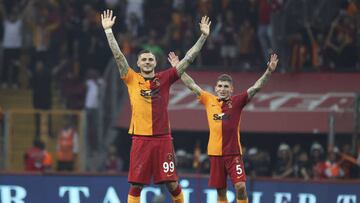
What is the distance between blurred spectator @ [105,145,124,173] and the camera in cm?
3072

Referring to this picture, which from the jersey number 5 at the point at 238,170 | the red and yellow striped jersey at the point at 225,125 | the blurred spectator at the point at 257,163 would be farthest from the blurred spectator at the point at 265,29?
the jersey number 5 at the point at 238,170

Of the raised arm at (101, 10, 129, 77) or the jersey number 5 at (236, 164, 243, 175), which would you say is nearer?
the raised arm at (101, 10, 129, 77)

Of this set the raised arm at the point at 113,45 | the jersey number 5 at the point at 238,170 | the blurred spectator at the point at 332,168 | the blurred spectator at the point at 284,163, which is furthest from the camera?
the blurred spectator at the point at 284,163

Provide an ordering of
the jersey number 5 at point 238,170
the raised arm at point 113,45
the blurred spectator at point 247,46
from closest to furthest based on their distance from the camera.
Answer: the raised arm at point 113,45
the jersey number 5 at point 238,170
the blurred spectator at point 247,46

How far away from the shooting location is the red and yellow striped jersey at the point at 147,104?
20.5 metres

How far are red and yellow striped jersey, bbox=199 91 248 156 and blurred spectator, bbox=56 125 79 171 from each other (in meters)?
9.40

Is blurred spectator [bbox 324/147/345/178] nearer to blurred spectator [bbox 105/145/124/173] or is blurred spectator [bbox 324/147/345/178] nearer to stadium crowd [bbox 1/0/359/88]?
stadium crowd [bbox 1/0/359/88]

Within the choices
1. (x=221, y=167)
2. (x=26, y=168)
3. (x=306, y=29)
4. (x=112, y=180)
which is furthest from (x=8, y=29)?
(x=221, y=167)

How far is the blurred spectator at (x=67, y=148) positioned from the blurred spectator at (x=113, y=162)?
0.73 metres

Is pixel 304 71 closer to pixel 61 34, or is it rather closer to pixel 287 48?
pixel 287 48

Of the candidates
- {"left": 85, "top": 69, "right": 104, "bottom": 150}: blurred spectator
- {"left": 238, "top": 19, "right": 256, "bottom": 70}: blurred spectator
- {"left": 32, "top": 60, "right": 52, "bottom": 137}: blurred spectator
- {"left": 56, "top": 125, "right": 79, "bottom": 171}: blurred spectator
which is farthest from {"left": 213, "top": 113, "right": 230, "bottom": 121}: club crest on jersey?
{"left": 32, "top": 60, "right": 52, "bottom": 137}: blurred spectator

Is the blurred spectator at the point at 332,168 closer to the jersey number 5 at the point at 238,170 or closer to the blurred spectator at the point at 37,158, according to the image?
the blurred spectator at the point at 37,158

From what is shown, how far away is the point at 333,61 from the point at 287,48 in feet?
3.54

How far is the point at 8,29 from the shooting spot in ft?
111
